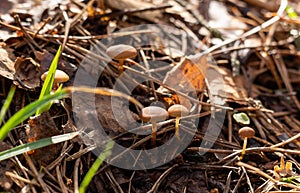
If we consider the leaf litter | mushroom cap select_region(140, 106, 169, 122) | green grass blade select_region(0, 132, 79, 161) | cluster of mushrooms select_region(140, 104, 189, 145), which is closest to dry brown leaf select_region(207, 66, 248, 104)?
the leaf litter

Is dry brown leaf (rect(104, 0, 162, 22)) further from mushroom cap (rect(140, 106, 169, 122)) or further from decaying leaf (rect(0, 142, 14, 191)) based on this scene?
decaying leaf (rect(0, 142, 14, 191))

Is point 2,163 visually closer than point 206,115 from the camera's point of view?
Yes

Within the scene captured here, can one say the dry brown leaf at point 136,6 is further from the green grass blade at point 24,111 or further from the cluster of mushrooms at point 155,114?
the green grass blade at point 24,111

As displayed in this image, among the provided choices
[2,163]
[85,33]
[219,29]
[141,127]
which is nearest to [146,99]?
[141,127]

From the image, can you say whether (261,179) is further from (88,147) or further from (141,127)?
(88,147)

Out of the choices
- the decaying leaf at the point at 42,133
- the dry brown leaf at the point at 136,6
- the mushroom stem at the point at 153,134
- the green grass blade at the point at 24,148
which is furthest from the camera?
the dry brown leaf at the point at 136,6

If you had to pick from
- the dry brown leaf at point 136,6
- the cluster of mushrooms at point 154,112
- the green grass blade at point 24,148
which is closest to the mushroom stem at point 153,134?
the cluster of mushrooms at point 154,112

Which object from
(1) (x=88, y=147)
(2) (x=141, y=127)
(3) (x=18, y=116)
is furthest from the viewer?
(2) (x=141, y=127)

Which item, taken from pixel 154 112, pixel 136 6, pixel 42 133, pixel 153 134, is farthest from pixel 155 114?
pixel 136 6
